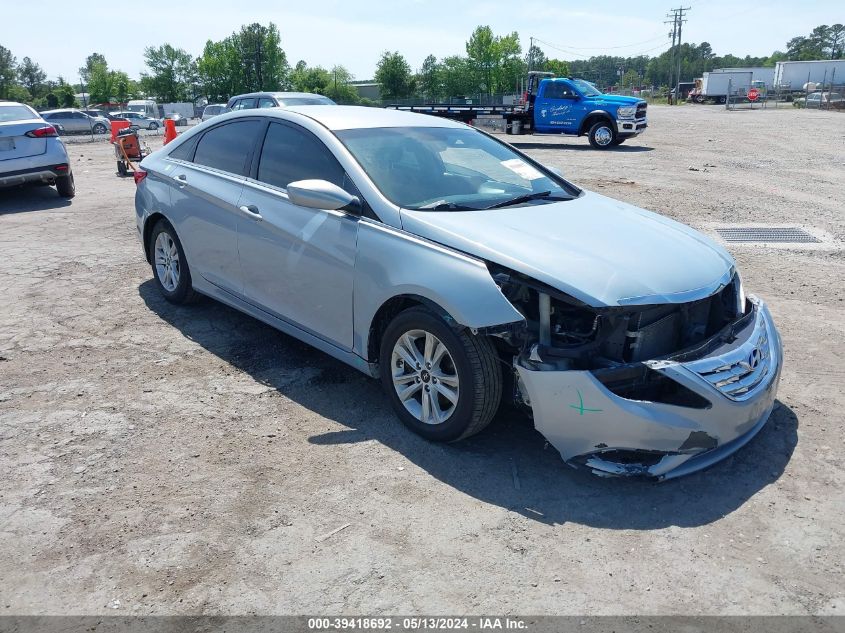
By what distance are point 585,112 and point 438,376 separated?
19432 mm

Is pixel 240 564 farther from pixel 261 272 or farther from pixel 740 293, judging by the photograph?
pixel 740 293

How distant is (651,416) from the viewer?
123 inches

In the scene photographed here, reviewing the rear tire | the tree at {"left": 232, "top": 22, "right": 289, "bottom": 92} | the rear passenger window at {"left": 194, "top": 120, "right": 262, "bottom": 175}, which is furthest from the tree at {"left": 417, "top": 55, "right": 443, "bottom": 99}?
the rear passenger window at {"left": 194, "top": 120, "right": 262, "bottom": 175}

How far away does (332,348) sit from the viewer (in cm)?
422

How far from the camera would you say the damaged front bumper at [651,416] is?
3.14 metres

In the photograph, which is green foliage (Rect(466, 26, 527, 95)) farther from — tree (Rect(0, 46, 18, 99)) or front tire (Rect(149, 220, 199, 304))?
front tire (Rect(149, 220, 199, 304))

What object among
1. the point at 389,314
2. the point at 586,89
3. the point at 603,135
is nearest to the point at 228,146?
the point at 389,314

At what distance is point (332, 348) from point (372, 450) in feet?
2.59

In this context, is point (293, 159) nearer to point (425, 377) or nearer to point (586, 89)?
point (425, 377)

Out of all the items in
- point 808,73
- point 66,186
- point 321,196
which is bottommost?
point 66,186

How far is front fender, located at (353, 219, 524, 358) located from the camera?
10.8ft

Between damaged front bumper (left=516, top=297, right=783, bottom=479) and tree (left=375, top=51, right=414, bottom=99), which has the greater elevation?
tree (left=375, top=51, right=414, bottom=99)

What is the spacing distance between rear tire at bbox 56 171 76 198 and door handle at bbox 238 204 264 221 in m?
8.32

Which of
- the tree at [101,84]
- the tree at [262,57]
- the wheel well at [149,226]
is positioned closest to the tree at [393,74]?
the tree at [262,57]
